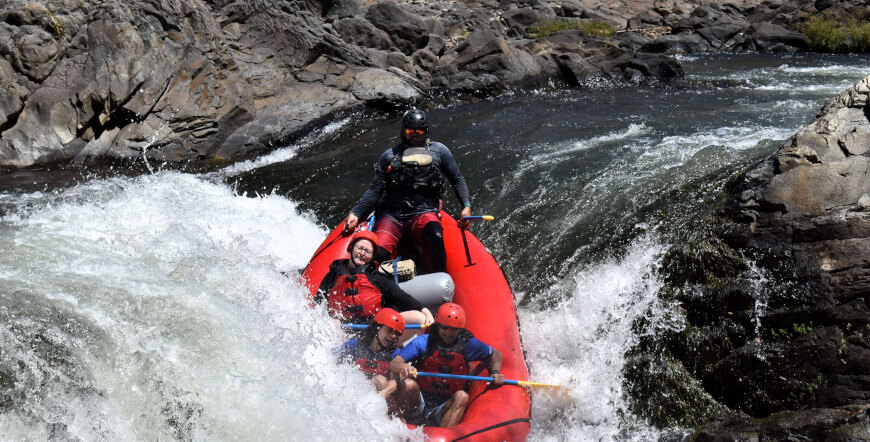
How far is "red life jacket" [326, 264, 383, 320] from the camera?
4219 millimetres

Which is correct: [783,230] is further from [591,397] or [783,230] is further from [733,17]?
[733,17]

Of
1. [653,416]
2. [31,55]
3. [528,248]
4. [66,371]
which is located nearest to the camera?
[66,371]

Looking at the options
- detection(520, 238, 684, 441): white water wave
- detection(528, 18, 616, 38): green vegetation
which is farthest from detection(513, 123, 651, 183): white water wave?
detection(528, 18, 616, 38): green vegetation

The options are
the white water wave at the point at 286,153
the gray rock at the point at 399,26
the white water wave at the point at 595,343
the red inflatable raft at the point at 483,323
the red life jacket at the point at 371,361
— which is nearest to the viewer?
the red inflatable raft at the point at 483,323

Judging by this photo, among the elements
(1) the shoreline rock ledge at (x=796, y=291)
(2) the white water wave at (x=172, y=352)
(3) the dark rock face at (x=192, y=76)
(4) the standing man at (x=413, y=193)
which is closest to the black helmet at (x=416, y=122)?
(4) the standing man at (x=413, y=193)

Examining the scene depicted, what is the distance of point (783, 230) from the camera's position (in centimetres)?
422

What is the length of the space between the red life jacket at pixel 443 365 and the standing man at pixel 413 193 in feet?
3.96

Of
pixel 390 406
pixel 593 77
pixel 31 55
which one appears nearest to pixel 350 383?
pixel 390 406

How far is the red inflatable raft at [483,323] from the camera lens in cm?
358

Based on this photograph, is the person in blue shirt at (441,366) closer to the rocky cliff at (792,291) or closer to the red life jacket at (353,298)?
the red life jacket at (353,298)

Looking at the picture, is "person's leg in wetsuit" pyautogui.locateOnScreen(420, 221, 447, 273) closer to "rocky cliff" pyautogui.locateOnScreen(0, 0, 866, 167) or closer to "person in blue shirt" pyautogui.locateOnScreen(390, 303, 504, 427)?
"person in blue shirt" pyautogui.locateOnScreen(390, 303, 504, 427)

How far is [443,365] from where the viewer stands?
151 inches

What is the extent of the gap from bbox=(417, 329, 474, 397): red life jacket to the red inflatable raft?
4.6 inches

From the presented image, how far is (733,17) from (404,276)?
2207cm
